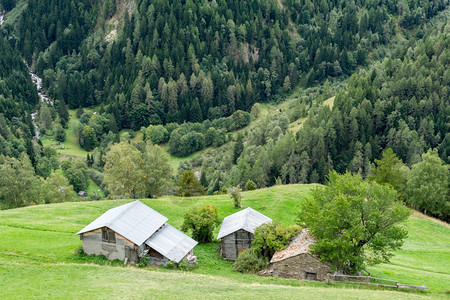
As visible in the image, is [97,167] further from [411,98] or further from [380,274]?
[380,274]

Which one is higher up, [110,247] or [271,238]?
[110,247]

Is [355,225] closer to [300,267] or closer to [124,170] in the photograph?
[300,267]

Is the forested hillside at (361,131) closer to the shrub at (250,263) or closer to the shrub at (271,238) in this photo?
the shrub at (271,238)

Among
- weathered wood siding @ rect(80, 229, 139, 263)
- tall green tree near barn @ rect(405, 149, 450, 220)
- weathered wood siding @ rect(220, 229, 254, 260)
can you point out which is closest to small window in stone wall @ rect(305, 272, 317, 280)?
weathered wood siding @ rect(220, 229, 254, 260)

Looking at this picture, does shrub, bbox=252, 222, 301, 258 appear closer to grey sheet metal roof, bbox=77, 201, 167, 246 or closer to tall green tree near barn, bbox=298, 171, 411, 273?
tall green tree near barn, bbox=298, 171, 411, 273

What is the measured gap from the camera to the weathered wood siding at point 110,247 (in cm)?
5509

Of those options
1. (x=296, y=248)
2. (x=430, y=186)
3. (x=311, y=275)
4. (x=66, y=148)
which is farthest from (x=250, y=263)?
(x=66, y=148)

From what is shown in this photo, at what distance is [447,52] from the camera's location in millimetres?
162250

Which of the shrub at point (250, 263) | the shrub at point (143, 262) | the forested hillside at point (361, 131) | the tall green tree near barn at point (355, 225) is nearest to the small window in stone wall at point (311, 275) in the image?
the tall green tree near barn at point (355, 225)

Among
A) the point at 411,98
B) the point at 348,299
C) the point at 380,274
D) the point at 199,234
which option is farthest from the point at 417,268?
the point at 411,98

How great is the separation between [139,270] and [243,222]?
1910 centimetres

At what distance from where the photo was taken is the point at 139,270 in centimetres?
5128

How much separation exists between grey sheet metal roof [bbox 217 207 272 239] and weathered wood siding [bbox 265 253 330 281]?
10.1 metres

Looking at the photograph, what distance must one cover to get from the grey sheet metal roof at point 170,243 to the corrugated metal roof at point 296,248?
12.2 meters
